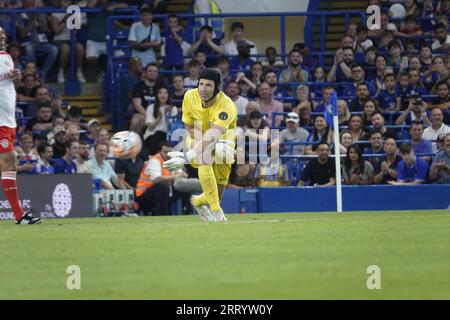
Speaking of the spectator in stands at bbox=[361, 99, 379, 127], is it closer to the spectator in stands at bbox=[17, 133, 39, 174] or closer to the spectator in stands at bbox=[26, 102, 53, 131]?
the spectator in stands at bbox=[26, 102, 53, 131]

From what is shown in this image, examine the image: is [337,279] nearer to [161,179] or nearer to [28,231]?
[28,231]

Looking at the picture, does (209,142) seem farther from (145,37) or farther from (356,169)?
(145,37)

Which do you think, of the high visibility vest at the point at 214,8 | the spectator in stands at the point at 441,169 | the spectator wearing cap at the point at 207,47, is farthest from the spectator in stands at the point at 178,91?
the spectator in stands at the point at 441,169

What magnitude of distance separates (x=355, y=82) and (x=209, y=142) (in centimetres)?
1074

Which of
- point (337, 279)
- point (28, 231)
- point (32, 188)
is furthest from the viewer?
point (32, 188)

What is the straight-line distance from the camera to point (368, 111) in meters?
24.6

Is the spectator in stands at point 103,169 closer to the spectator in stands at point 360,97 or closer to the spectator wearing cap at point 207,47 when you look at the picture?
the spectator wearing cap at point 207,47

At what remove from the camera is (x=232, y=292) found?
29.8ft

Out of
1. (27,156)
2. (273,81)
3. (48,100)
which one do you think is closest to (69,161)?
(27,156)

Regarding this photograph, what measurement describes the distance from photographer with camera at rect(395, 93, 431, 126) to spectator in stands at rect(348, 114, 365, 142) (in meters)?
1.41

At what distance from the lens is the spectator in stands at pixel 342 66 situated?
27.0m

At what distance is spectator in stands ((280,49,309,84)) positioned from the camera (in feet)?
87.3
